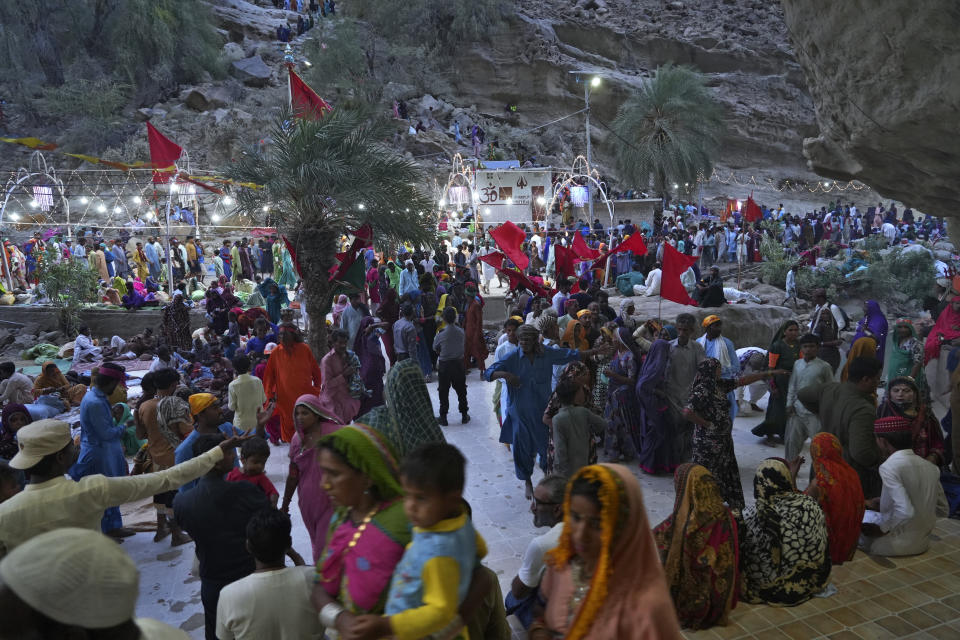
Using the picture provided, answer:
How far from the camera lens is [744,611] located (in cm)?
383

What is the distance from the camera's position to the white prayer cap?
1275mm

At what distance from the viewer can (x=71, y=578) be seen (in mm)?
1286

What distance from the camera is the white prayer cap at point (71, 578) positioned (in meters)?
1.28

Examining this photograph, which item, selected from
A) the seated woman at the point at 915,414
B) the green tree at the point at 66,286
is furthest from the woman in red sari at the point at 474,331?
the green tree at the point at 66,286

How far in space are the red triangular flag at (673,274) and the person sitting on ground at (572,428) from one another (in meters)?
4.09

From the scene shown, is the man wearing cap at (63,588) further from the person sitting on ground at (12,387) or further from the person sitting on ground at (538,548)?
the person sitting on ground at (12,387)

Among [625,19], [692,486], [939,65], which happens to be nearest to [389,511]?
[692,486]

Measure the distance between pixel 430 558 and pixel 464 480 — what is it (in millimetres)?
261

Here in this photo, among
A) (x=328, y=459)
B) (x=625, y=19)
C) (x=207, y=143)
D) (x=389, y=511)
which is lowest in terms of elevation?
(x=389, y=511)

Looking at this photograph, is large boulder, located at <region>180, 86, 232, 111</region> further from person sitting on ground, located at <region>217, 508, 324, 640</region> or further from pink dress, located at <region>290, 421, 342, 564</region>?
person sitting on ground, located at <region>217, 508, 324, 640</region>

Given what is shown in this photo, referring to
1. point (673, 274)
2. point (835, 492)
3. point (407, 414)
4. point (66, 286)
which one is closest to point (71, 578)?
point (407, 414)

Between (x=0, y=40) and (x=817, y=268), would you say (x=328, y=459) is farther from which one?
(x=0, y=40)

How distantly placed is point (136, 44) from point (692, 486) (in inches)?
1563

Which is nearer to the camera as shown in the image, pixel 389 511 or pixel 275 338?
pixel 389 511
